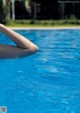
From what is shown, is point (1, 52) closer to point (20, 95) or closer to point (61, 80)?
point (20, 95)

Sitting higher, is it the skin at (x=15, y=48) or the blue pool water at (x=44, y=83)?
the skin at (x=15, y=48)

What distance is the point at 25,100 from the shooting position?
624 centimetres

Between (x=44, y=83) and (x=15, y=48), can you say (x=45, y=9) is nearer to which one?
(x=44, y=83)

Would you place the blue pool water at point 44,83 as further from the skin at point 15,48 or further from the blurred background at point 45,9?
the blurred background at point 45,9

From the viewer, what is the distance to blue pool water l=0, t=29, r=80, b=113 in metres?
5.91

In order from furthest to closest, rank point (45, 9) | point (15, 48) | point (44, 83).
Result: point (45, 9) → point (44, 83) → point (15, 48)

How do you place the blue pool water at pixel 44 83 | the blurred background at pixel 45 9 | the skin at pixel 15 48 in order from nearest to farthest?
the skin at pixel 15 48 < the blue pool water at pixel 44 83 < the blurred background at pixel 45 9

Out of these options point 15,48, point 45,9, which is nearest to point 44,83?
point 15,48

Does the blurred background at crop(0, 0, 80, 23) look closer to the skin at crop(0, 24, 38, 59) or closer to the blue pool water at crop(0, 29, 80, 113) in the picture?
the blue pool water at crop(0, 29, 80, 113)

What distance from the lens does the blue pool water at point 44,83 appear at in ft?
19.4

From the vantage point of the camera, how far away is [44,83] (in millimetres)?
7660


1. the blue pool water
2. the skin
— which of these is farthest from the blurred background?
the skin

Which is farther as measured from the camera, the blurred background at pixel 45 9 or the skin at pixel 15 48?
the blurred background at pixel 45 9

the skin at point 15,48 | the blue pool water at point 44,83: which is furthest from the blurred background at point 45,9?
the skin at point 15,48
